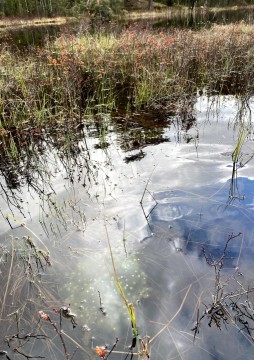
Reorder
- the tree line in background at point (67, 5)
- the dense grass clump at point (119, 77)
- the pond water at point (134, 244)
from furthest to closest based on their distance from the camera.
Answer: the tree line in background at point (67, 5) → the dense grass clump at point (119, 77) → the pond water at point (134, 244)

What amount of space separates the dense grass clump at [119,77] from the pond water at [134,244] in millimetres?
1558

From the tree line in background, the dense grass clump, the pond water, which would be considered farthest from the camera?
the tree line in background

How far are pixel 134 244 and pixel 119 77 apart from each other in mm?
6587

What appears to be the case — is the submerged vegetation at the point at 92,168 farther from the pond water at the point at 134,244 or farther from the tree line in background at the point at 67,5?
the tree line in background at the point at 67,5

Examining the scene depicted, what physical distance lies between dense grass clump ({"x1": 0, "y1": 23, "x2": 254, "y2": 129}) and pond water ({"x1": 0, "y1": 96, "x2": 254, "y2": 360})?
5.11 feet

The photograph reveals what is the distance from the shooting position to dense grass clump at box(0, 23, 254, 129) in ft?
20.4

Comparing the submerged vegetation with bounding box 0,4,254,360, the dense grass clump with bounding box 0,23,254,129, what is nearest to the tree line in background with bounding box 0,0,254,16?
the dense grass clump with bounding box 0,23,254,129

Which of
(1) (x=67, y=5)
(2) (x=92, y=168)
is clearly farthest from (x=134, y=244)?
(1) (x=67, y=5)

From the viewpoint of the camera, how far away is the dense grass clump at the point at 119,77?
6.20 meters

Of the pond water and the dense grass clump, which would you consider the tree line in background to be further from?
the pond water

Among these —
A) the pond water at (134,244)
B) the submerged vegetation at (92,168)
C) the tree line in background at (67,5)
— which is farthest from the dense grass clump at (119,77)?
the tree line in background at (67,5)

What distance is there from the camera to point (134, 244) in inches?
126

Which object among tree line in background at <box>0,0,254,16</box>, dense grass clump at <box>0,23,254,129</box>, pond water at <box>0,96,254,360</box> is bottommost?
pond water at <box>0,96,254,360</box>

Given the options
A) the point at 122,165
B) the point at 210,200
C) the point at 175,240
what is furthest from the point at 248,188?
the point at 122,165
